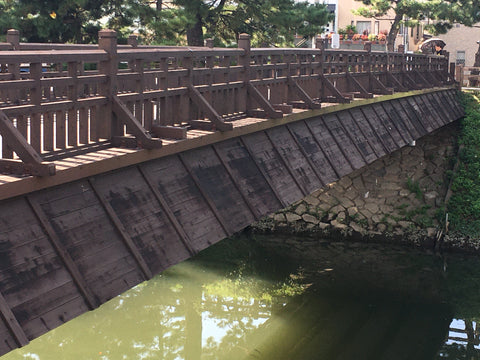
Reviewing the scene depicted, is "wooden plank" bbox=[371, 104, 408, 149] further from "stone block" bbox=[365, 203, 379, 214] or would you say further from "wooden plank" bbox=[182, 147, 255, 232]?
"wooden plank" bbox=[182, 147, 255, 232]

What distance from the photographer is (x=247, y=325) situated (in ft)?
61.0

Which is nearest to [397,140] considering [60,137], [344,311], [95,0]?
[344,311]

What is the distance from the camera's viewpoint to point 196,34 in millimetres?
29469

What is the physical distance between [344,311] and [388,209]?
6.89 m

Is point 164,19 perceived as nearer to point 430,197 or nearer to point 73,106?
point 430,197

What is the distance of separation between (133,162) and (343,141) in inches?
287

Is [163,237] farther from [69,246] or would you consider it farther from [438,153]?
[438,153]

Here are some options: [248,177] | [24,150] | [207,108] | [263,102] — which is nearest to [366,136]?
[263,102]

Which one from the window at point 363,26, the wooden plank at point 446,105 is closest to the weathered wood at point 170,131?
the wooden plank at point 446,105

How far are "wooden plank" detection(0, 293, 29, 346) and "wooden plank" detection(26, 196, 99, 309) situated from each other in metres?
0.87

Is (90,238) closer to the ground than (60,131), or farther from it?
closer to the ground

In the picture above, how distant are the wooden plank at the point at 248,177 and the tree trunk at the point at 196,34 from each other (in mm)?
18748

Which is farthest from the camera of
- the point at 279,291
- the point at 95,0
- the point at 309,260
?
the point at 95,0

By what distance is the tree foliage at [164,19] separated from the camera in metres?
27.5
